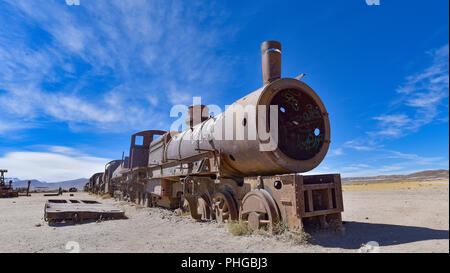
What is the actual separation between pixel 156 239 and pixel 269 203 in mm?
A: 2370

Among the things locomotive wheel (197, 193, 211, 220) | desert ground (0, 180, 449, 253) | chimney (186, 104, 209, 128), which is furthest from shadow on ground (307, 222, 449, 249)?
chimney (186, 104, 209, 128)

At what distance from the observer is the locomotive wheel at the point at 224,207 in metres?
5.89

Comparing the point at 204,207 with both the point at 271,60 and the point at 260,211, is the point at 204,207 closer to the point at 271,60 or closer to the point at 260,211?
the point at 260,211

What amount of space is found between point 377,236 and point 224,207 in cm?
327

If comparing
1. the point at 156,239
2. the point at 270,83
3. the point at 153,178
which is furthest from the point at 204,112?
the point at 156,239

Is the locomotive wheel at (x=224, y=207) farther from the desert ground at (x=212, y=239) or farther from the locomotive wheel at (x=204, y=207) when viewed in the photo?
the locomotive wheel at (x=204, y=207)

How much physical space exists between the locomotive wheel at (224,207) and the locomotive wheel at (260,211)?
508mm

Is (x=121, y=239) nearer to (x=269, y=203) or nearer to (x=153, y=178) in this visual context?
(x=269, y=203)

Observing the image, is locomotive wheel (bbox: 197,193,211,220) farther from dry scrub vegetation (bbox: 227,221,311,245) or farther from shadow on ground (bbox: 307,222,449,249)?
shadow on ground (bbox: 307,222,449,249)

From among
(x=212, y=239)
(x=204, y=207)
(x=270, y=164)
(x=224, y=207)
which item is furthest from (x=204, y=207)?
(x=270, y=164)

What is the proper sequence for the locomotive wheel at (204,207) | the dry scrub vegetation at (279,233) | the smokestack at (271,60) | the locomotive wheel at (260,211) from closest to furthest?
the dry scrub vegetation at (279,233)
the locomotive wheel at (260,211)
the smokestack at (271,60)
the locomotive wheel at (204,207)

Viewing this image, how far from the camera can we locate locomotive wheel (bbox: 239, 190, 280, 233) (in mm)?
4637

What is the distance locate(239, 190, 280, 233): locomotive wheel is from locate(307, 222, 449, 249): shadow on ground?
29.3 inches

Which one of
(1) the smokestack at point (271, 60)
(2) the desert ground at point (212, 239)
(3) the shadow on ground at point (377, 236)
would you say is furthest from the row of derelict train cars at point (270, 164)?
(2) the desert ground at point (212, 239)
